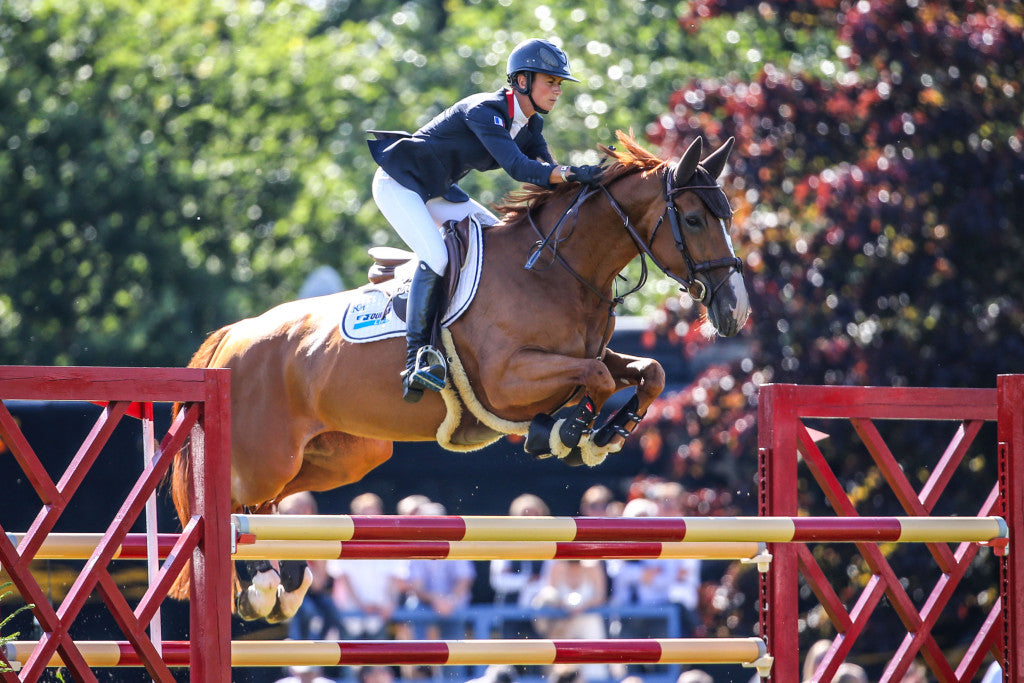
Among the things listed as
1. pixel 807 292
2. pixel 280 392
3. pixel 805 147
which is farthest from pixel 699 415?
Answer: pixel 280 392

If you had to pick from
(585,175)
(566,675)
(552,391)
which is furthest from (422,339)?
(566,675)

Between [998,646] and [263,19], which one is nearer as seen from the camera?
[998,646]

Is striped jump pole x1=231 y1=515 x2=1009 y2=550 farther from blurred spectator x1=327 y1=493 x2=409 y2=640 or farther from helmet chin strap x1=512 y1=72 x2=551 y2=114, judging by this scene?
blurred spectator x1=327 y1=493 x2=409 y2=640

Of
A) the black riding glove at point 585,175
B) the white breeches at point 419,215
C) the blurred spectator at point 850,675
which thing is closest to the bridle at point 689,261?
the black riding glove at point 585,175

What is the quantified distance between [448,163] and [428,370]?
0.95m

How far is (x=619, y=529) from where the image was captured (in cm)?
463

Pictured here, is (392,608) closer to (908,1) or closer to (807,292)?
(807,292)

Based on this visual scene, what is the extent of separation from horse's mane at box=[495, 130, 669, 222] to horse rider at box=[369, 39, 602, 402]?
9 cm

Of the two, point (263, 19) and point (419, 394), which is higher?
Answer: point (419, 394)

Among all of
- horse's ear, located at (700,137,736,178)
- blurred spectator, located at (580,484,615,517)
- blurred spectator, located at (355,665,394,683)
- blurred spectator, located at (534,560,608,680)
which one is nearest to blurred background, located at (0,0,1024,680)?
blurred spectator, located at (580,484,615,517)

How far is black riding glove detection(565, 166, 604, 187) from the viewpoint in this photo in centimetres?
560

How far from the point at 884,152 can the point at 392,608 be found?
15.7ft

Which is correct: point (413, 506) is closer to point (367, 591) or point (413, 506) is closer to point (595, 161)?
point (367, 591)

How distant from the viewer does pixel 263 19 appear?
23.0m
